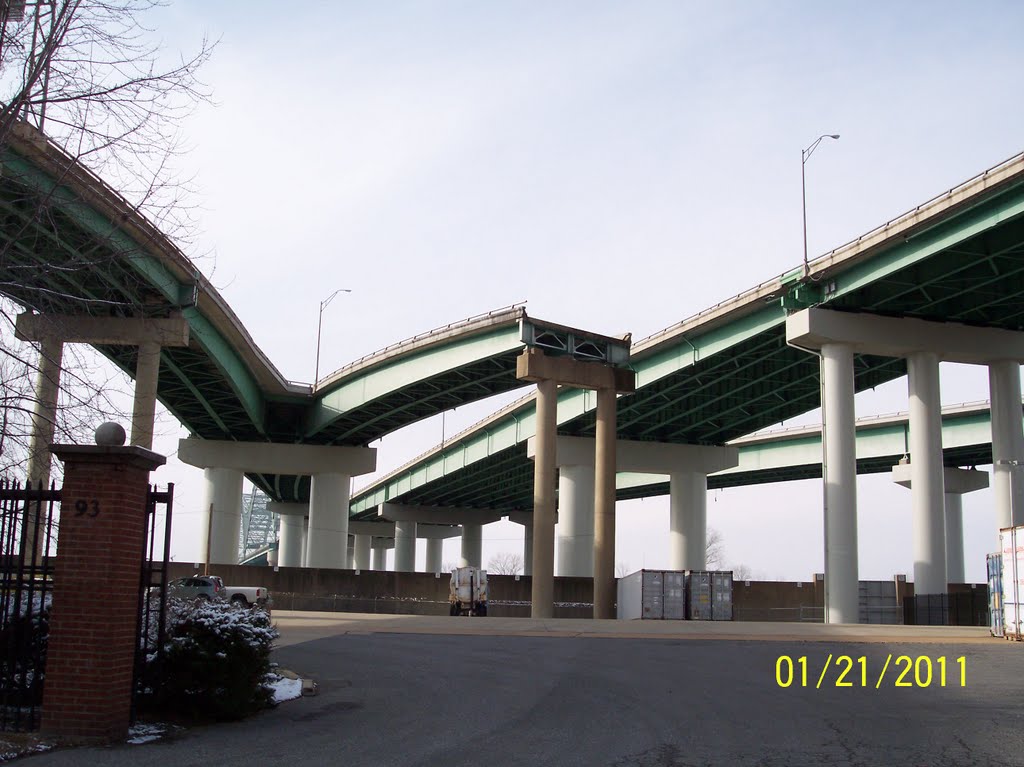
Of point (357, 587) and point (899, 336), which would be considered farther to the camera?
point (357, 587)

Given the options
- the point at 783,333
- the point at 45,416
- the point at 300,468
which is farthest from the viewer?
the point at 300,468

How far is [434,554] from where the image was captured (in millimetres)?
131875

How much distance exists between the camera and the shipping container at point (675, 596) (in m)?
48.3

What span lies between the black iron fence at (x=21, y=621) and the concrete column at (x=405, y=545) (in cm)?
9594

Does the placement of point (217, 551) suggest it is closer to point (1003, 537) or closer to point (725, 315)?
point (725, 315)

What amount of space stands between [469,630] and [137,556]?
20.8 meters

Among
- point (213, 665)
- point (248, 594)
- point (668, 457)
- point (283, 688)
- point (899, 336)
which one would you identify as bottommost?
point (283, 688)

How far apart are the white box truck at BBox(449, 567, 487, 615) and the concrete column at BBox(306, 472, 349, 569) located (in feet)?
43.2

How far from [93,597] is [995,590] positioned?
25884mm

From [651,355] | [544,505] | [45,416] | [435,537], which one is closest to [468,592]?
[544,505]

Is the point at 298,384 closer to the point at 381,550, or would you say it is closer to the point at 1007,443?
the point at 1007,443
